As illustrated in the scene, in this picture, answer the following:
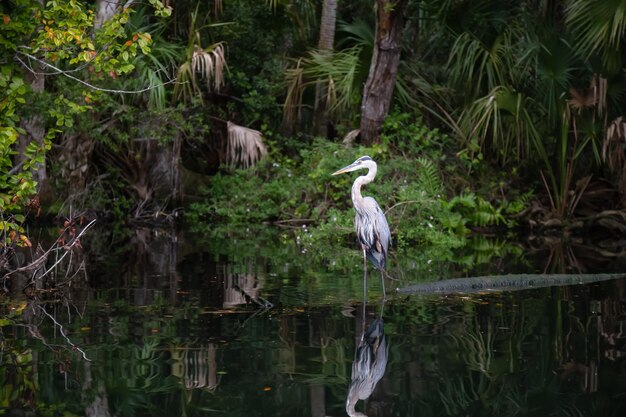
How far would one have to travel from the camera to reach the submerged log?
8.98m


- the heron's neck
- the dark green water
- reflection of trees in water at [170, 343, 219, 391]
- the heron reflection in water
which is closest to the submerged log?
the dark green water

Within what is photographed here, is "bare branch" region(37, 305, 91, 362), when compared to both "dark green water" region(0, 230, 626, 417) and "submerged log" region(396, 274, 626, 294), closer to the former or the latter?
"dark green water" region(0, 230, 626, 417)

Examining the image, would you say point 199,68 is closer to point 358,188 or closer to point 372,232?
point 358,188

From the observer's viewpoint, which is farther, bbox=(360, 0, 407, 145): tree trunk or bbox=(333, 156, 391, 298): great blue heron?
bbox=(360, 0, 407, 145): tree trunk

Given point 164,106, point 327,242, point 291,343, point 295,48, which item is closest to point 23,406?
point 291,343

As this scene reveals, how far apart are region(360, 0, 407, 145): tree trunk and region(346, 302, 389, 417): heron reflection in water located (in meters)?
8.66

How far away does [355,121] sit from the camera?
17656 mm

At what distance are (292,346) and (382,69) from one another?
9749mm

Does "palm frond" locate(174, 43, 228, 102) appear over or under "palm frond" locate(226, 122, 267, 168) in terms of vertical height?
over

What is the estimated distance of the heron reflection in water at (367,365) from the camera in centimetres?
514

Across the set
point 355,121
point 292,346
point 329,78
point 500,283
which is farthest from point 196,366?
point 355,121

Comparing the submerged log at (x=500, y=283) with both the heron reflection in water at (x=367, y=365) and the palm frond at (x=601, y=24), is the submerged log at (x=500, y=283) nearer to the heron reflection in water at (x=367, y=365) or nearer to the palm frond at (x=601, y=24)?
the heron reflection in water at (x=367, y=365)

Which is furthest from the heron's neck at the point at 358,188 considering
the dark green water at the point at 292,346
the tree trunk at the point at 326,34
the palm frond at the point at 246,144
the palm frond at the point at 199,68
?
the palm frond at the point at 246,144

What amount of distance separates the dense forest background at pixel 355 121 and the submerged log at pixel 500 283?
421cm
